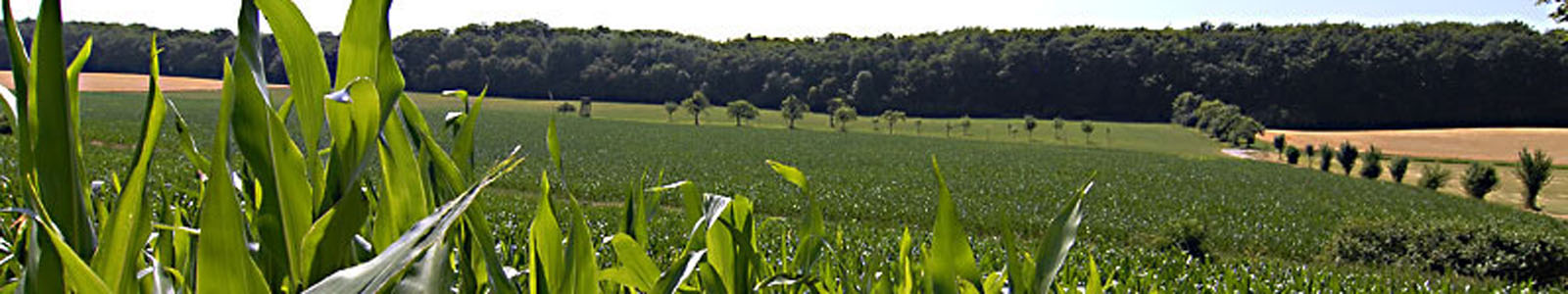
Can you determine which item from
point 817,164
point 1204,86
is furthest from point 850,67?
point 817,164

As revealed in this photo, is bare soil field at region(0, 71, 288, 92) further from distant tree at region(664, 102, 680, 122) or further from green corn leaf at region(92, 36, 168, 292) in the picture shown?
green corn leaf at region(92, 36, 168, 292)

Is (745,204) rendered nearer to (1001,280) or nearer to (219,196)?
(1001,280)

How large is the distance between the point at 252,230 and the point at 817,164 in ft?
107

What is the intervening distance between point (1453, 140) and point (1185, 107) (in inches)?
845

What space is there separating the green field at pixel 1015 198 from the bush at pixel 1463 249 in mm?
349

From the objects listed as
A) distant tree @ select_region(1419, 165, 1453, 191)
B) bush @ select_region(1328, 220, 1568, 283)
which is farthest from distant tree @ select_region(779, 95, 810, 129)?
bush @ select_region(1328, 220, 1568, 283)

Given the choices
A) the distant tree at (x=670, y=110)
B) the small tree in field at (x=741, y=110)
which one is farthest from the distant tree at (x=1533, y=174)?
the distant tree at (x=670, y=110)

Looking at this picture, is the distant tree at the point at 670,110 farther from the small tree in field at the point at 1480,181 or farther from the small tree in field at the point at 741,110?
the small tree in field at the point at 1480,181

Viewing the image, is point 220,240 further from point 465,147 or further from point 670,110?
point 670,110

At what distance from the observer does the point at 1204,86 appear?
316ft

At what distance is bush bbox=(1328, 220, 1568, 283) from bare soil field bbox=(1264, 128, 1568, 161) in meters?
65.3

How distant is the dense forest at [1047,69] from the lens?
8769cm

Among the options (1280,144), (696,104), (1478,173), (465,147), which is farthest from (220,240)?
(696,104)

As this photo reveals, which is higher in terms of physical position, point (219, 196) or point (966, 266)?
point (219, 196)
